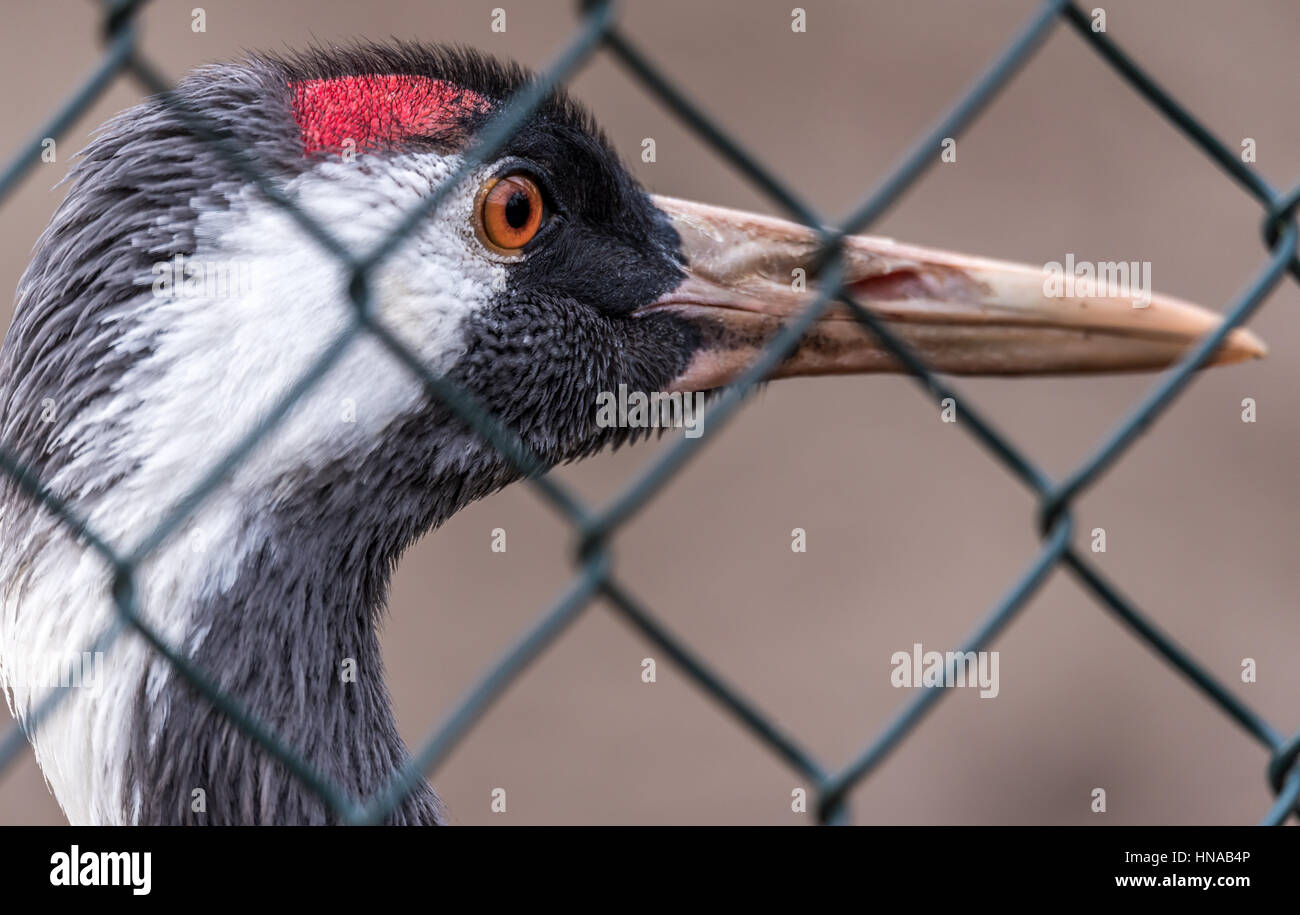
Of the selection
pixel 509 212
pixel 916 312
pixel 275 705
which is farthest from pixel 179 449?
pixel 916 312

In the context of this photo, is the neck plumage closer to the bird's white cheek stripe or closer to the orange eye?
the bird's white cheek stripe

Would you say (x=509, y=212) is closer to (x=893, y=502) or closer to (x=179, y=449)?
(x=179, y=449)

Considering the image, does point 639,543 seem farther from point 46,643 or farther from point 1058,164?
point 46,643

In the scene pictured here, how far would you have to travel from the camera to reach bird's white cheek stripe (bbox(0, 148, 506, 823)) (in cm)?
170

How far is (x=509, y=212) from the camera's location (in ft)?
6.66

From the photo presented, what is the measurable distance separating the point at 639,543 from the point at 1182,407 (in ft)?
6.44

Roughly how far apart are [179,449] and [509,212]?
0.57 metres

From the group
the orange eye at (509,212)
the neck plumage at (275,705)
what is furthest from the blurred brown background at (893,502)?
the neck plumage at (275,705)

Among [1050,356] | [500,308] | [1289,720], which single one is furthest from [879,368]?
[1289,720]

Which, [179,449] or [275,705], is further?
[275,705]

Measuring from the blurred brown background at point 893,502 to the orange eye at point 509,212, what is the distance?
253 cm

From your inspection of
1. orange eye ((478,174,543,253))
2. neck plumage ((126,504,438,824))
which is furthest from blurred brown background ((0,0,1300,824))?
neck plumage ((126,504,438,824))

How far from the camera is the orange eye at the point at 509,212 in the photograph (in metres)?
2.00

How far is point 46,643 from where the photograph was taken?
173 centimetres
